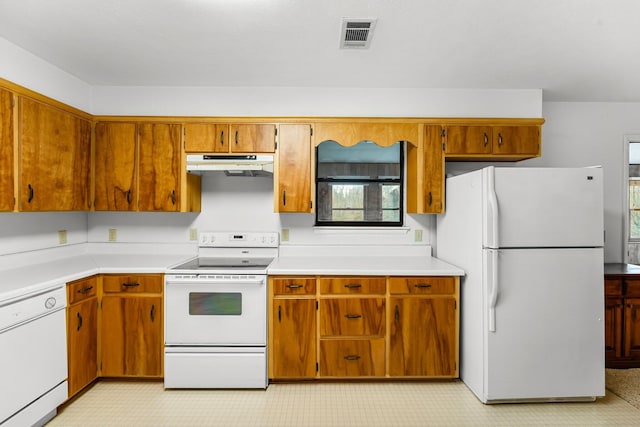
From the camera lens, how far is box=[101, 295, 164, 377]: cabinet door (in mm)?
2814

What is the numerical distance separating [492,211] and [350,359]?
148cm

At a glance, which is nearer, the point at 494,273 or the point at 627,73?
the point at 494,273

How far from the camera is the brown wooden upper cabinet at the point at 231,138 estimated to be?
3.18m

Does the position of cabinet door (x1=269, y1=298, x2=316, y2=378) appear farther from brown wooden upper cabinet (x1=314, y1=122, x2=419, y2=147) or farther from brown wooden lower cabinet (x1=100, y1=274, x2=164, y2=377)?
brown wooden upper cabinet (x1=314, y1=122, x2=419, y2=147)

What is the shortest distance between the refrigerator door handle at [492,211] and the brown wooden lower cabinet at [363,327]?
530 mm

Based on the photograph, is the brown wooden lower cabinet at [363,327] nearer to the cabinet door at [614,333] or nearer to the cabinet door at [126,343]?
the cabinet door at [126,343]

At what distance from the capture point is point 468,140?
10.5 feet

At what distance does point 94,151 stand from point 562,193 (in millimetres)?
3596

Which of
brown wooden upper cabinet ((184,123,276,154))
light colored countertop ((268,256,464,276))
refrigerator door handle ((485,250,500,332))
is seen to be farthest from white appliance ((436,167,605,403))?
brown wooden upper cabinet ((184,123,276,154))

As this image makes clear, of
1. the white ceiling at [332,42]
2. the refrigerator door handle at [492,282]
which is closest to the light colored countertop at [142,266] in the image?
the refrigerator door handle at [492,282]

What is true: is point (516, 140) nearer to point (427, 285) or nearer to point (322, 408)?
point (427, 285)

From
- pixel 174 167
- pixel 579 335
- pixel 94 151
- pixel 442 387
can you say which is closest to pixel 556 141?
pixel 579 335

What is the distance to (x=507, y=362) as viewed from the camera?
2.53 meters

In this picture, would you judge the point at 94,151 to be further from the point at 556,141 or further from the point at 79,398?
the point at 556,141
